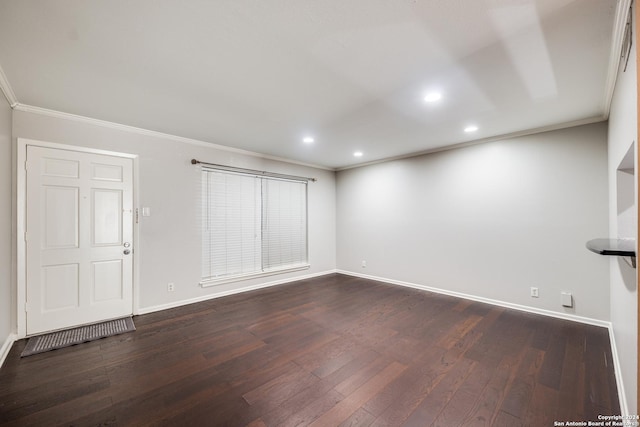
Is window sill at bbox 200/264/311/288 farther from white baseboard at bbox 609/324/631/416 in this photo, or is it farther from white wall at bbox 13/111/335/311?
white baseboard at bbox 609/324/631/416

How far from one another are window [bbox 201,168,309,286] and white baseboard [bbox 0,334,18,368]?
6.56 ft

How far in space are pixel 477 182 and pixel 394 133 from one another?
163 cm

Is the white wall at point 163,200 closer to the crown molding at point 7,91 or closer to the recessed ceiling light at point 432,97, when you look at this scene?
the crown molding at point 7,91

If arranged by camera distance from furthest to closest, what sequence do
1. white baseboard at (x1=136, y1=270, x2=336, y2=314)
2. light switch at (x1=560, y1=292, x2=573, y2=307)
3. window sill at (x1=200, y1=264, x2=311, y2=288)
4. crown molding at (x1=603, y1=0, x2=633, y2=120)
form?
window sill at (x1=200, y1=264, x2=311, y2=288) → white baseboard at (x1=136, y1=270, x2=336, y2=314) → light switch at (x1=560, y1=292, x2=573, y2=307) → crown molding at (x1=603, y1=0, x2=633, y2=120)

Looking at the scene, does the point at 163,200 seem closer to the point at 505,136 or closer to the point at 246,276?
the point at 246,276

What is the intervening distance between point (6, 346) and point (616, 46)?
5.76 meters

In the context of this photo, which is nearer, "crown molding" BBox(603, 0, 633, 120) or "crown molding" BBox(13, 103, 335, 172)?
"crown molding" BBox(603, 0, 633, 120)

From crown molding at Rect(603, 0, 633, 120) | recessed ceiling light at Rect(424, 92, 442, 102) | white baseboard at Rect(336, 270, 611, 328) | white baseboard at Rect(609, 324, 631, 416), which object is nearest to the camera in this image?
crown molding at Rect(603, 0, 633, 120)

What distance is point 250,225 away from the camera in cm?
484

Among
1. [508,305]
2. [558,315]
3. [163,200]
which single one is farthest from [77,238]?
[558,315]

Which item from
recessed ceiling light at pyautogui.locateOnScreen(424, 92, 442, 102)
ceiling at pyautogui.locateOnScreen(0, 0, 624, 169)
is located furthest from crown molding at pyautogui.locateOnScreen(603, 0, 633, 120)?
recessed ceiling light at pyautogui.locateOnScreen(424, 92, 442, 102)

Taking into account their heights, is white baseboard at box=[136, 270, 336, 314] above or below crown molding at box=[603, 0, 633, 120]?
below

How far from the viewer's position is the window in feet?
14.2

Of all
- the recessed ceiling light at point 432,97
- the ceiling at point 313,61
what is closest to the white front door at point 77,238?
the ceiling at point 313,61
